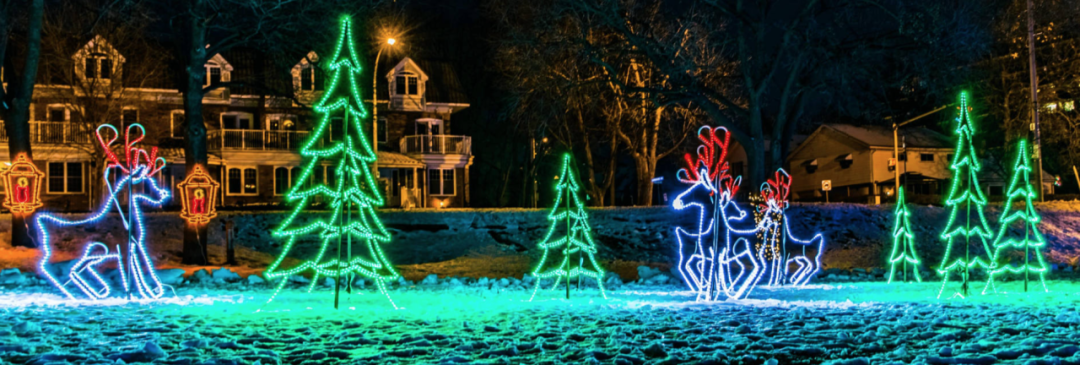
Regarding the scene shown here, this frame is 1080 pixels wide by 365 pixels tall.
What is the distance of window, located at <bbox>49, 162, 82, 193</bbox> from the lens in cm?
4031

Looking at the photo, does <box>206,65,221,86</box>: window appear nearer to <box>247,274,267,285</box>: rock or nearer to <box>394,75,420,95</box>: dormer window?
<box>394,75,420,95</box>: dormer window

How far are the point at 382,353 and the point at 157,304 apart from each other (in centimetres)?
591

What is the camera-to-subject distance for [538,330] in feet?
29.0

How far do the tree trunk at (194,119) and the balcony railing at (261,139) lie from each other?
21.6 meters

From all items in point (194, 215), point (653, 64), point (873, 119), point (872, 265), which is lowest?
point (872, 265)

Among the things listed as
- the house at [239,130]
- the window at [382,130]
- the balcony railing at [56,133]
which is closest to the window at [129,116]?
the house at [239,130]

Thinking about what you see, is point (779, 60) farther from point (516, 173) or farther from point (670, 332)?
point (516, 173)

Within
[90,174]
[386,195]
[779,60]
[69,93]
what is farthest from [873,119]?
[90,174]

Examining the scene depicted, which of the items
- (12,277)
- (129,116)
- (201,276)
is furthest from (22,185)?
(129,116)

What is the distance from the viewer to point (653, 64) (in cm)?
2561

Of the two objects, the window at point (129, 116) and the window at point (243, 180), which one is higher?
the window at point (129, 116)

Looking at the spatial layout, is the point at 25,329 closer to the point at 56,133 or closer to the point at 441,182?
the point at 56,133

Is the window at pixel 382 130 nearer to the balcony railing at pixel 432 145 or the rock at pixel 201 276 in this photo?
the balcony railing at pixel 432 145

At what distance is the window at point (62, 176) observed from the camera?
40.3 m
